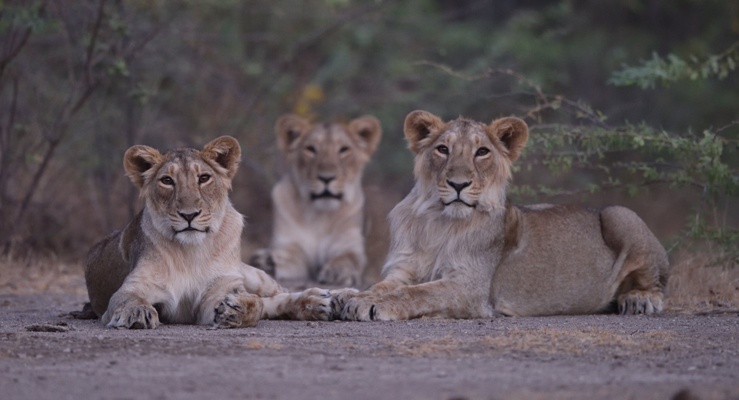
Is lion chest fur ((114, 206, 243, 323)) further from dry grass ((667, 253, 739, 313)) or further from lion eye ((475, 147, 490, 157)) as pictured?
dry grass ((667, 253, 739, 313))

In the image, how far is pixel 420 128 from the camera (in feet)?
25.3

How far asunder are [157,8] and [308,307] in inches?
212

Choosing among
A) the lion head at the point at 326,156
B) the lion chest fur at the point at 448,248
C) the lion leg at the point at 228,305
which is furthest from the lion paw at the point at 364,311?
the lion head at the point at 326,156

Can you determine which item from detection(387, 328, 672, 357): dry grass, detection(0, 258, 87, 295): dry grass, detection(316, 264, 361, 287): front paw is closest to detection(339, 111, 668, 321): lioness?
detection(387, 328, 672, 357): dry grass

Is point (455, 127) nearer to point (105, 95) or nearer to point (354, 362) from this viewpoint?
point (354, 362)

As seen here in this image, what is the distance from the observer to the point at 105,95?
11.5m

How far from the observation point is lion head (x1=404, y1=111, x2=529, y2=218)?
7219 mm

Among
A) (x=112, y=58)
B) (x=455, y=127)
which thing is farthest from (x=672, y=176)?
(x=112, y=58)

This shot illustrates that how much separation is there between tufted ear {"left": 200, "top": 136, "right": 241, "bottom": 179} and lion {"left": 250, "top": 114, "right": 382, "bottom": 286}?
3972 millimetres

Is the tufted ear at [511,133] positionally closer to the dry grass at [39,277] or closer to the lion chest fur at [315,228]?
the dry grass at [39,277]

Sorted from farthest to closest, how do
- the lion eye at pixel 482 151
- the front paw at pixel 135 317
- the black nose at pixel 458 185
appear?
the lion eye at pixel 482 151, the black nose at pixel 458 185, the front paw at pixel 135 317

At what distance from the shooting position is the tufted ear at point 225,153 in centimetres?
683

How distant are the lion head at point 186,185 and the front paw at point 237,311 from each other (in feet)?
1.27

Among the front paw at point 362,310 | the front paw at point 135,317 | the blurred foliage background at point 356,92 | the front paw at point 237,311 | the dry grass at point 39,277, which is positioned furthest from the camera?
the dry grass at point 39,277
